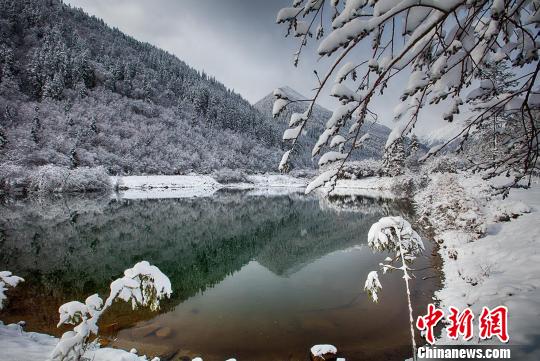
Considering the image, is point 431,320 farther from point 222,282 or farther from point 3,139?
point 3,139

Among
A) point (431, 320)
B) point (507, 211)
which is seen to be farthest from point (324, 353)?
point (507, 211)

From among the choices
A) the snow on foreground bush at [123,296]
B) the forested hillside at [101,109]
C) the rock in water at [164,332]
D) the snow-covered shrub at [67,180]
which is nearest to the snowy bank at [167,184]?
the snow-covered shrub at [67,180]

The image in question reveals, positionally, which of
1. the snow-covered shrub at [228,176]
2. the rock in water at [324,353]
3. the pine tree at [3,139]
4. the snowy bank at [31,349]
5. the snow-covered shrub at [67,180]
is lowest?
the rock in water at [324,353]

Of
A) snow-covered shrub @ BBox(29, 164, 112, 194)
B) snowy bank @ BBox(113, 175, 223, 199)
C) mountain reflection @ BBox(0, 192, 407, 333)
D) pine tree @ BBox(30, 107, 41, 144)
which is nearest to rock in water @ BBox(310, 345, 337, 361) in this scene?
mountain reflection @ BBox(0, 192, 407, 333)

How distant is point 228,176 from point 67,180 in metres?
40.3

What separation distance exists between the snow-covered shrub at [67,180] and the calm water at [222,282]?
923 inches

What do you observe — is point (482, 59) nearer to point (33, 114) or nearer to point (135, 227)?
point (135, 227)

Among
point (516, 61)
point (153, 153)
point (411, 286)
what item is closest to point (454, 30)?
point (516, 61)

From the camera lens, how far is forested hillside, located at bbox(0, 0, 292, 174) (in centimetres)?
6297

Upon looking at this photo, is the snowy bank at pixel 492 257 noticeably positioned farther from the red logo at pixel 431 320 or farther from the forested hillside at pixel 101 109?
the forested hillside at pixel 101 109

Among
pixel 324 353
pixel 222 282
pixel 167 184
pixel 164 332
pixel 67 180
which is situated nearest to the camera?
pixel 324 353

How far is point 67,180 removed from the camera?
160 ft

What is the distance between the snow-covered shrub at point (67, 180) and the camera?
45.8m

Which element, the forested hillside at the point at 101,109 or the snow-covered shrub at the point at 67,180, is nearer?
the snow-covered shrub at the point at 67,180
